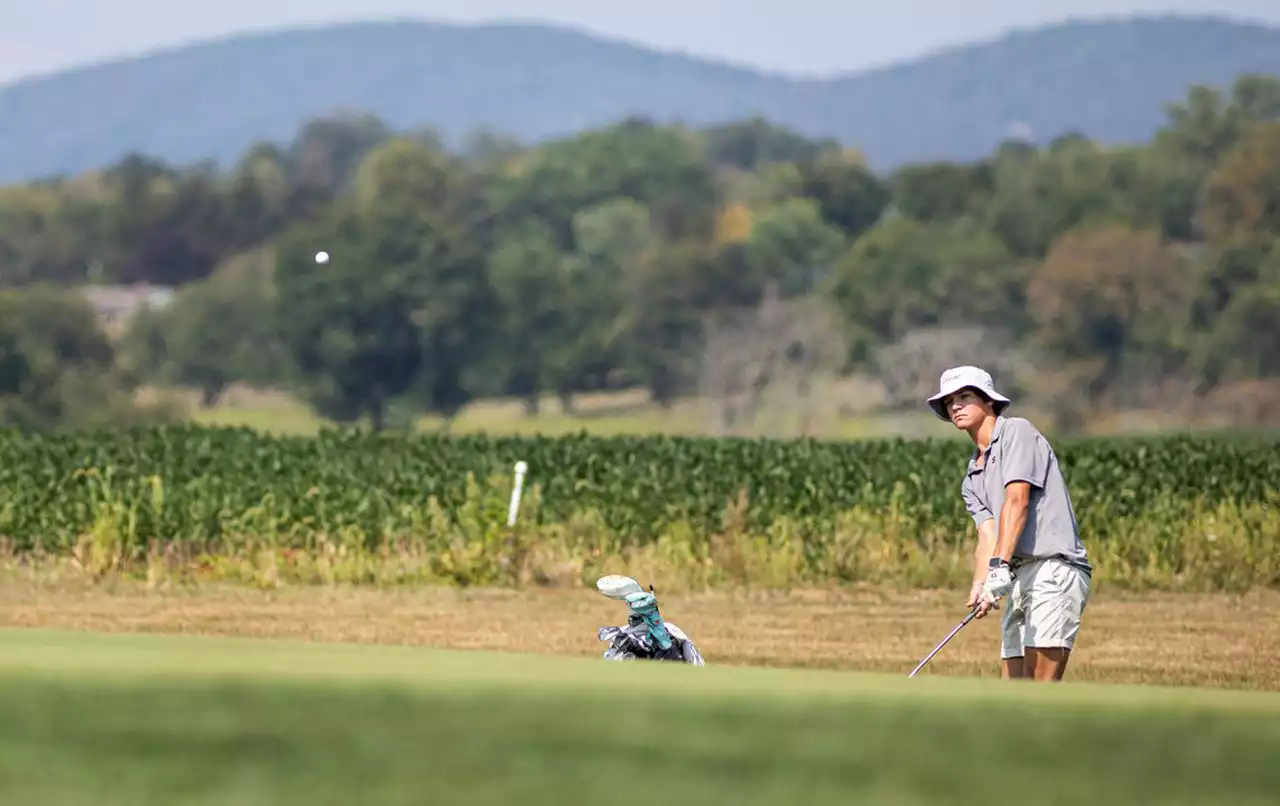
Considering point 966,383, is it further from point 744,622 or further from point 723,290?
point 723,290

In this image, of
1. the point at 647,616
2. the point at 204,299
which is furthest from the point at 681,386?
the point at 647,616

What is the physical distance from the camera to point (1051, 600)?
9.43 metres

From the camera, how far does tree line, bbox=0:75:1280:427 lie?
125m

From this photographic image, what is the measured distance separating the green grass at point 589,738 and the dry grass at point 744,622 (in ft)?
28.8

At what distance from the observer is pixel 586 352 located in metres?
143

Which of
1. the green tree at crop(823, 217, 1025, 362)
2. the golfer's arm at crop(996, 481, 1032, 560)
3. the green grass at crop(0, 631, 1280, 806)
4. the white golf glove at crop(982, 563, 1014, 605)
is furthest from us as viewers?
the green tree at crop(823, 217, 1025, 362)

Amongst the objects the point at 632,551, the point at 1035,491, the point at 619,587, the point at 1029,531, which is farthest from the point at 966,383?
the point at 632,551

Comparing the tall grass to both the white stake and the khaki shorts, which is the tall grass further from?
the khaki shorts

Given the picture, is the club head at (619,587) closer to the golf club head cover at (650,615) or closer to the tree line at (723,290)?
the golf club head cover at (650,615)

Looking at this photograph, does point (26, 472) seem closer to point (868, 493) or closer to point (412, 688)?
point (868, 493)

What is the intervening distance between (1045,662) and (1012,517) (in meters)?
0.72

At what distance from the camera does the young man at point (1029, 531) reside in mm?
9320

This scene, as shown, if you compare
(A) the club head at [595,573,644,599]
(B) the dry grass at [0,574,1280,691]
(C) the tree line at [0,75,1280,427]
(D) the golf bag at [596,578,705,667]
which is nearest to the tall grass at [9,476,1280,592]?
(B) the dry grass at [0,574,1280,691]

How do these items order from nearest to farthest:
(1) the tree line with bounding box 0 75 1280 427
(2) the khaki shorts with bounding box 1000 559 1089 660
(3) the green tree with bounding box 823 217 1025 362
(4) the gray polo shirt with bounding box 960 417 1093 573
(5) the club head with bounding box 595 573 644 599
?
1. (4) the gray polo shirt with bounding box 960 417 1093 573
2. (2) the khaki shorts with bounding box 1000 559 1089 660
3. (5) the club head with bounding box 595 573 644 599
4. (1) the tree line with bounding box 0 75 1280 427
5. (3) the green tree with bounding box 823 217 1025 362
